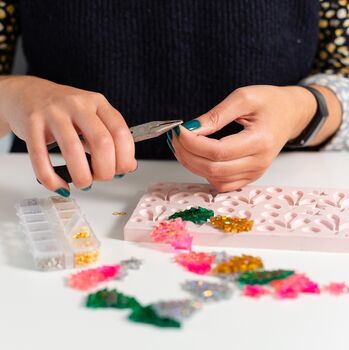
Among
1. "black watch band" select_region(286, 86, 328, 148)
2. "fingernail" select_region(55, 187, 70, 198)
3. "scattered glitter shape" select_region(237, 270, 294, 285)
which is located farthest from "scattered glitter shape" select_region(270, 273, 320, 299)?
"black watch band" select_region(286, 86, 328, 148)

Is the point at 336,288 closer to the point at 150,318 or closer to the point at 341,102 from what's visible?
the point at 150,318

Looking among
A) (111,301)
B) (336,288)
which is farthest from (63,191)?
(336,288)

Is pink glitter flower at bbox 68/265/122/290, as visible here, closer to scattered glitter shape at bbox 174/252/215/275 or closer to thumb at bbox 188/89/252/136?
scattered glitter shape at bbox 174/252/215/275

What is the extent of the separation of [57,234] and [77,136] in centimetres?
9

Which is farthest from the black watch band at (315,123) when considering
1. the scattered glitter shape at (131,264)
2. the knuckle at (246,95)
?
the scattered glitter shape at (131,264)

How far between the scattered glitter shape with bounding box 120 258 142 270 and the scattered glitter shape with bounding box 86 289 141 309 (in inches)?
2.1

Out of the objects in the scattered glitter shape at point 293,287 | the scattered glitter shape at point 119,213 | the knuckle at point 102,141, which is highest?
the knuckle at point 102,141

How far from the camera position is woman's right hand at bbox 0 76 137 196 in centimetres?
59

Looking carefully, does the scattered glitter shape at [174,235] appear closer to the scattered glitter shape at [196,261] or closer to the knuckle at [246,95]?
the scattered glitter shape at [196,261]

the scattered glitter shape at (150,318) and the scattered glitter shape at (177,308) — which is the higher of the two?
the scattered glitter shape at (177,308)

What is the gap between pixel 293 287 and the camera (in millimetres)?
509

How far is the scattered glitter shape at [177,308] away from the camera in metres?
0.46

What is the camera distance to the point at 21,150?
0.97 meters

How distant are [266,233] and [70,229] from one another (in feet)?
0.58
